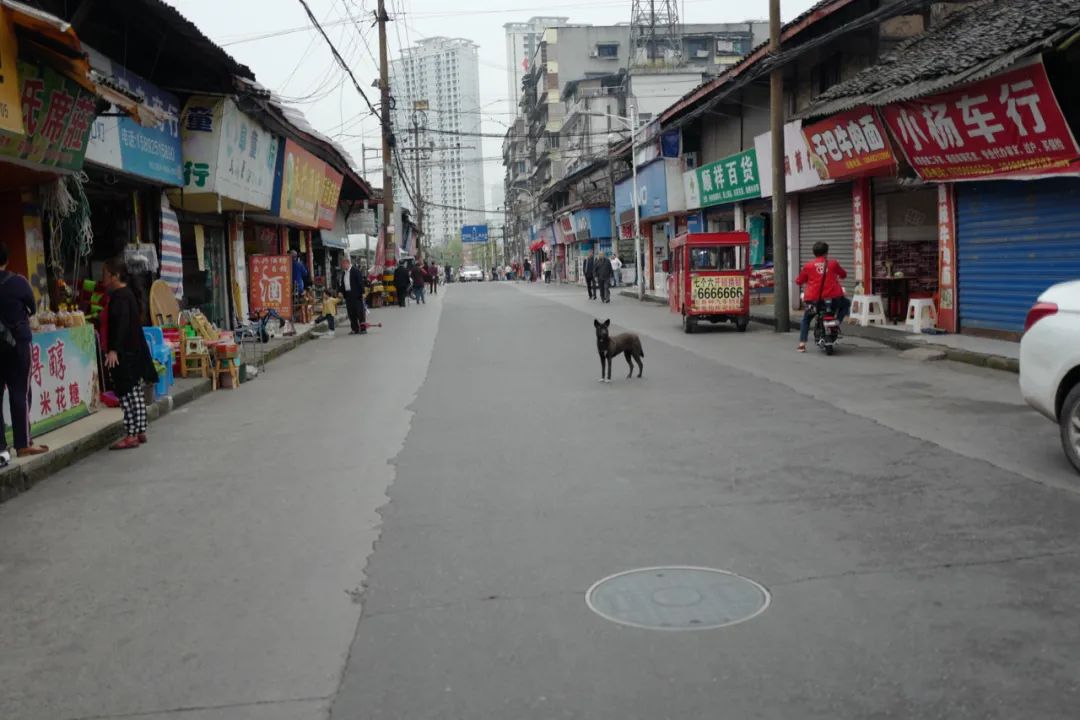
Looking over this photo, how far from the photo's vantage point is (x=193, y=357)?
1384cm

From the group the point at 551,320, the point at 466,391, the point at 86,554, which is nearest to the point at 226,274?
the point at 551,320

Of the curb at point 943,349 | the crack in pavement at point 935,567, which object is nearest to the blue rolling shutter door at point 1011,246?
the curb at point 943,349

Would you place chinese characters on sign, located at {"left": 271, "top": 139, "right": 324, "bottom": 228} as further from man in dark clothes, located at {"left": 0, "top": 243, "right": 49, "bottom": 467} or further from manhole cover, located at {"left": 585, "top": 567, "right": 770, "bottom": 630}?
manhole cover, located at {"left": 585, "top": 567, "right": 770, "bottom": 630}

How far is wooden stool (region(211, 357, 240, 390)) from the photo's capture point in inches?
542

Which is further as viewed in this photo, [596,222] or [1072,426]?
[596,222]

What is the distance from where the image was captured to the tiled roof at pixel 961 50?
12.6 m

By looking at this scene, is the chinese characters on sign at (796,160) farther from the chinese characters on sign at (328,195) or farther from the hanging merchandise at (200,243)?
the hanging merchandise at (200,243)

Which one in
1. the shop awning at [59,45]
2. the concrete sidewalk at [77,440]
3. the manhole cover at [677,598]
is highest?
the shop awning at [59,45]

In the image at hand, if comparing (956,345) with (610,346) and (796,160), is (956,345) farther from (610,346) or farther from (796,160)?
(796,160)

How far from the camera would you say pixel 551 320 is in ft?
81.7

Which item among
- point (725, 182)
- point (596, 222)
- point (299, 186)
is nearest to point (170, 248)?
point (299, 186)

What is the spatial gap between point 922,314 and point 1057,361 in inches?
422

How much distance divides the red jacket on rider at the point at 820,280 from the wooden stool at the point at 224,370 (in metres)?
8.72

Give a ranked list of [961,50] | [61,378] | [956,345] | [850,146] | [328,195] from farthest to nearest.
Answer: [328,195] → [850,146] → [961,50] → [956,345] → [61,378]
